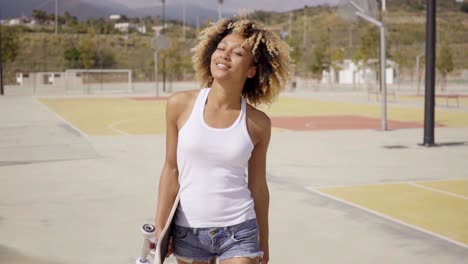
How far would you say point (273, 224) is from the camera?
8344mm

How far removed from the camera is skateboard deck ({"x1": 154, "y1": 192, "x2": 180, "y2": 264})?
12.2 feet

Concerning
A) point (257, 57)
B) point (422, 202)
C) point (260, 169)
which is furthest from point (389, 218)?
point (257, 57)

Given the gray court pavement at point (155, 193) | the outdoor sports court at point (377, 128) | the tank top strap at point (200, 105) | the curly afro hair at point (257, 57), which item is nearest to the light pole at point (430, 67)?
the gray court pavement at point (155, 193)

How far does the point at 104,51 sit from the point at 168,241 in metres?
95.2

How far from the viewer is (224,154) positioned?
3.68 m

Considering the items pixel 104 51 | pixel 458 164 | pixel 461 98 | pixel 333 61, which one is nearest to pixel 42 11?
pixel 104 51

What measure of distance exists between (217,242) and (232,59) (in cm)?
94

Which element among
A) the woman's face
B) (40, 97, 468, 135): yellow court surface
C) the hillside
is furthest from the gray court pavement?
the hillside

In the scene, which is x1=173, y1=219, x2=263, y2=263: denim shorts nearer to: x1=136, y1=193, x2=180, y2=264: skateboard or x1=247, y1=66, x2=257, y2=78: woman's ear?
x1=136, y1=193, x2=180, y2=264: skateboard

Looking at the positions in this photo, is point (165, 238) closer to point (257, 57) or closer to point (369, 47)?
point (257, 57)

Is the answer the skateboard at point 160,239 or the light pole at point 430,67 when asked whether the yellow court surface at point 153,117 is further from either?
the skateboard at point 160,239

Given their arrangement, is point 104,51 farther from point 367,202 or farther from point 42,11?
point 367,202

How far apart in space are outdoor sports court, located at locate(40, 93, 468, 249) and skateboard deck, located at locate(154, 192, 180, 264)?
443 centimetres

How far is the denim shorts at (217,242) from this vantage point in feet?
12.2
